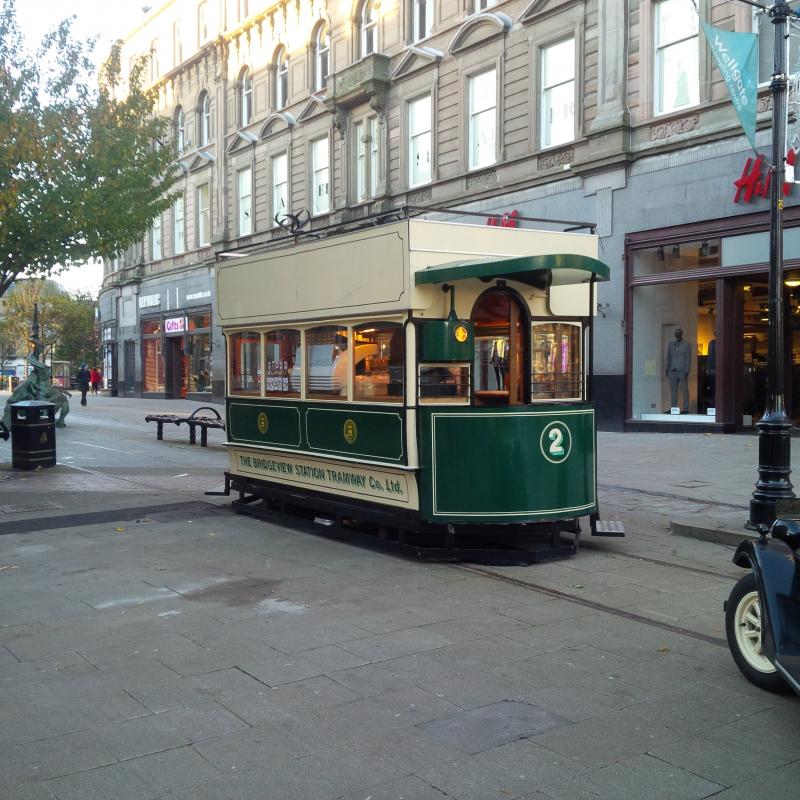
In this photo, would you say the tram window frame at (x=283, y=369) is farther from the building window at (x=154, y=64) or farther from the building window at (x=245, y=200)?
the building window at (x=154, y=64)

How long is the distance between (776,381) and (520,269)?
3118 millimetres

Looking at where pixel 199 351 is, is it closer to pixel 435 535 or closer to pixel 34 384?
pixel 34 384

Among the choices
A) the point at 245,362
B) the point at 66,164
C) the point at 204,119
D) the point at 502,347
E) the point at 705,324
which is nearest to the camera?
the point at 502,347

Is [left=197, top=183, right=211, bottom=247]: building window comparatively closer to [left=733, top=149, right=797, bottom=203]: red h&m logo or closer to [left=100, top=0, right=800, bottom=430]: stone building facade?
[left=100, top=0, right=800, bottom=430]: stone building facade

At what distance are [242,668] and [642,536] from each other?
5.34m

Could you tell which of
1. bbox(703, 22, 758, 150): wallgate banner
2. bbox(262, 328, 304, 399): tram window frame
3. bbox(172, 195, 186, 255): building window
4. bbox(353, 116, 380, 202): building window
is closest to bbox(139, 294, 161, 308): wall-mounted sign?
bbox(172, 195, 186, 255): building window

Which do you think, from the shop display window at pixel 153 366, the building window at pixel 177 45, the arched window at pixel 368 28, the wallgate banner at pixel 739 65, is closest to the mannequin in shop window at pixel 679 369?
the wallgate banner at pixel 739 65

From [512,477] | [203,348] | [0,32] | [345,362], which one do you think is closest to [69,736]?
[512,477]

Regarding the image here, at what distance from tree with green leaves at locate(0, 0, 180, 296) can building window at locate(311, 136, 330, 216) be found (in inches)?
598

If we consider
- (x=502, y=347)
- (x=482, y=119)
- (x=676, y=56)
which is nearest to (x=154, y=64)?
(x=482, y=119)

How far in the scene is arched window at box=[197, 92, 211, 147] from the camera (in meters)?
38.8

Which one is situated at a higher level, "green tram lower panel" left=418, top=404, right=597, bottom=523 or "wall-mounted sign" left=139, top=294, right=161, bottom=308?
"wall-mounted sign" left=139, top=294, right=161, bottom=308

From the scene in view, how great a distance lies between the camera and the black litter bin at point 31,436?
49.7ft

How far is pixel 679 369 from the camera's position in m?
19.8
